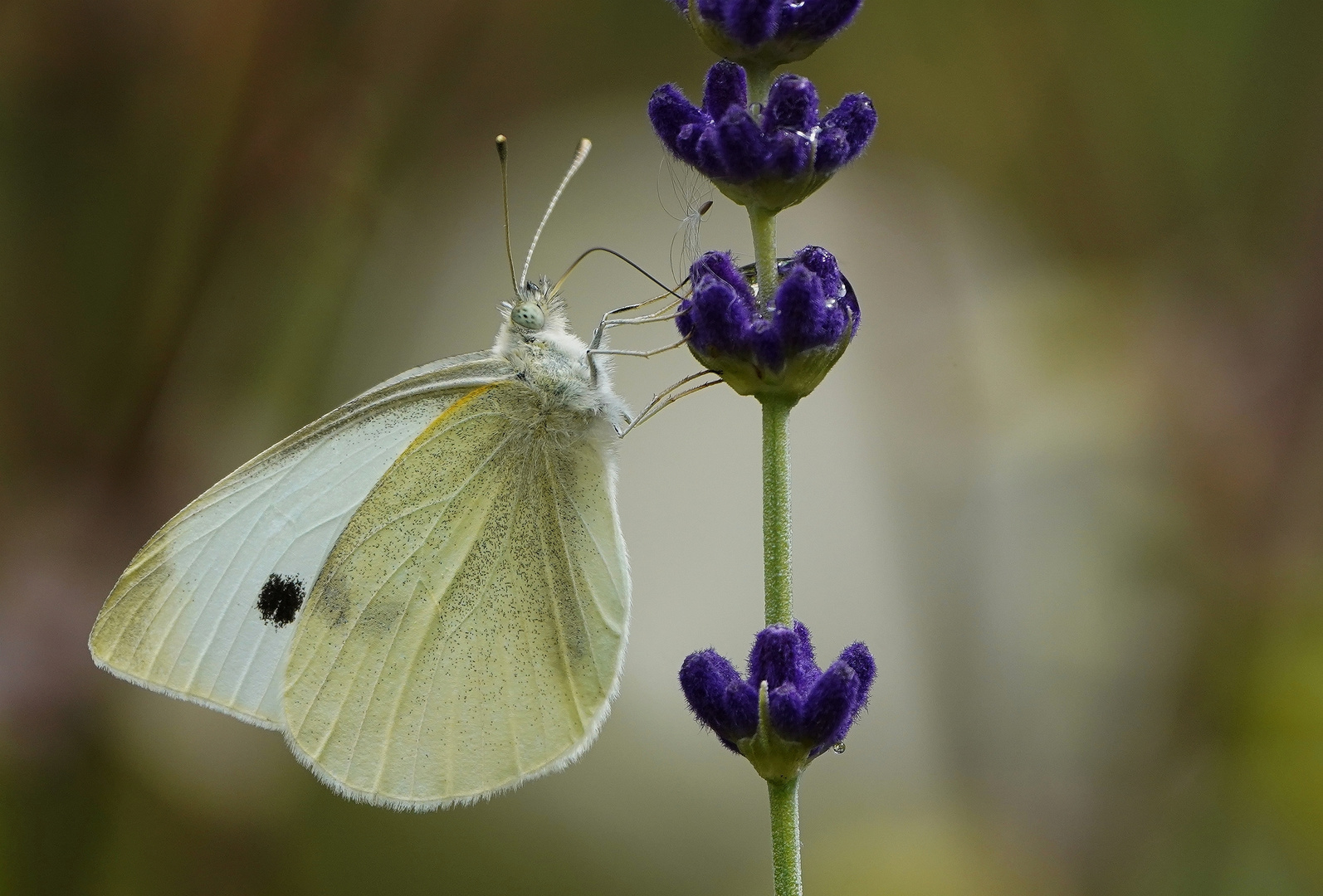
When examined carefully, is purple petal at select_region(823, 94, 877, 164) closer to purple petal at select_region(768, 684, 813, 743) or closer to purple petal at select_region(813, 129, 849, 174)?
purple petal at select_region(813, 129, 849, 174)

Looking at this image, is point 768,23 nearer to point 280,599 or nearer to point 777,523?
point 777,523

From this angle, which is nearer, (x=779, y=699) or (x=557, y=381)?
(x=779, y=699)

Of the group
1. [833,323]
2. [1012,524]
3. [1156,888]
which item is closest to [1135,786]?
[1156,888]

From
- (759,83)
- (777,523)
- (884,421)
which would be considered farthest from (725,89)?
(884,421)

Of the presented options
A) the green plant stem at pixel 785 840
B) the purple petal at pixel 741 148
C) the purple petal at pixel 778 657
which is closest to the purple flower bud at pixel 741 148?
the purple petal at pixel 741 148

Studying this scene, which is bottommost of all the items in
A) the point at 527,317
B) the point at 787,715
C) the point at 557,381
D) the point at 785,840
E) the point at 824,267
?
the point at 785,840

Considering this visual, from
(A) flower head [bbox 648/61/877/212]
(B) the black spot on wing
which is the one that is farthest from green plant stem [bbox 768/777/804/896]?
(B) the black spot on wing

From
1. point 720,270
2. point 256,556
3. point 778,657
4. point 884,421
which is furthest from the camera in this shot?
point 884,421
